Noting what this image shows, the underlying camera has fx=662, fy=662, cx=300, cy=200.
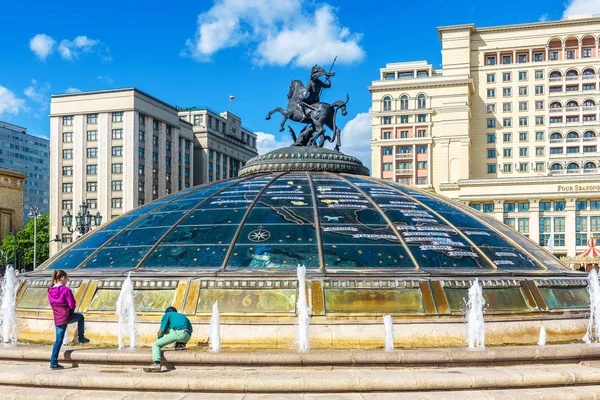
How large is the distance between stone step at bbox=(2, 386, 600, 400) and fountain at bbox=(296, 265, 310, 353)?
1643 mm

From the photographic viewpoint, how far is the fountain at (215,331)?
8.63 metres

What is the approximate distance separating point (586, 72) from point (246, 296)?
77.5 meters

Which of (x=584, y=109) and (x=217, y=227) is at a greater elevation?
(x=584, y=109)

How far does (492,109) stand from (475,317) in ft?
243

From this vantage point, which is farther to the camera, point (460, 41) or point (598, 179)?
point (460, 41)

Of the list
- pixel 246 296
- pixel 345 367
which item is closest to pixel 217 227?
pixel 246 296

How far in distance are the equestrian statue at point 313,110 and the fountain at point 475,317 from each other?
5.67 m

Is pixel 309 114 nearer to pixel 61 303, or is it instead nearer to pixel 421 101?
pixel 61 303

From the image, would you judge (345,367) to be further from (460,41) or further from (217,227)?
(460,41)

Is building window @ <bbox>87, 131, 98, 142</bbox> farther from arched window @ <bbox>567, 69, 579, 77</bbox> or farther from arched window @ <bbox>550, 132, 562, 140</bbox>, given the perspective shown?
arched window @ <bbox>567, 69, 579, 77</bbox>

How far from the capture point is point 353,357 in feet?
25.5

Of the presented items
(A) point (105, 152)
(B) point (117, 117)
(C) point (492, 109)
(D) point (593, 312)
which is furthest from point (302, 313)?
(C) point (492, 109)

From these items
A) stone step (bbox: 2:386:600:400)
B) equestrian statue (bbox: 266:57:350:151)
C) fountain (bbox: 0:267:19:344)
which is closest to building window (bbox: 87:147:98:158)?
equestrian statue (bbox: 266:57:350:151)

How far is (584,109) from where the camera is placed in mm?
76000
